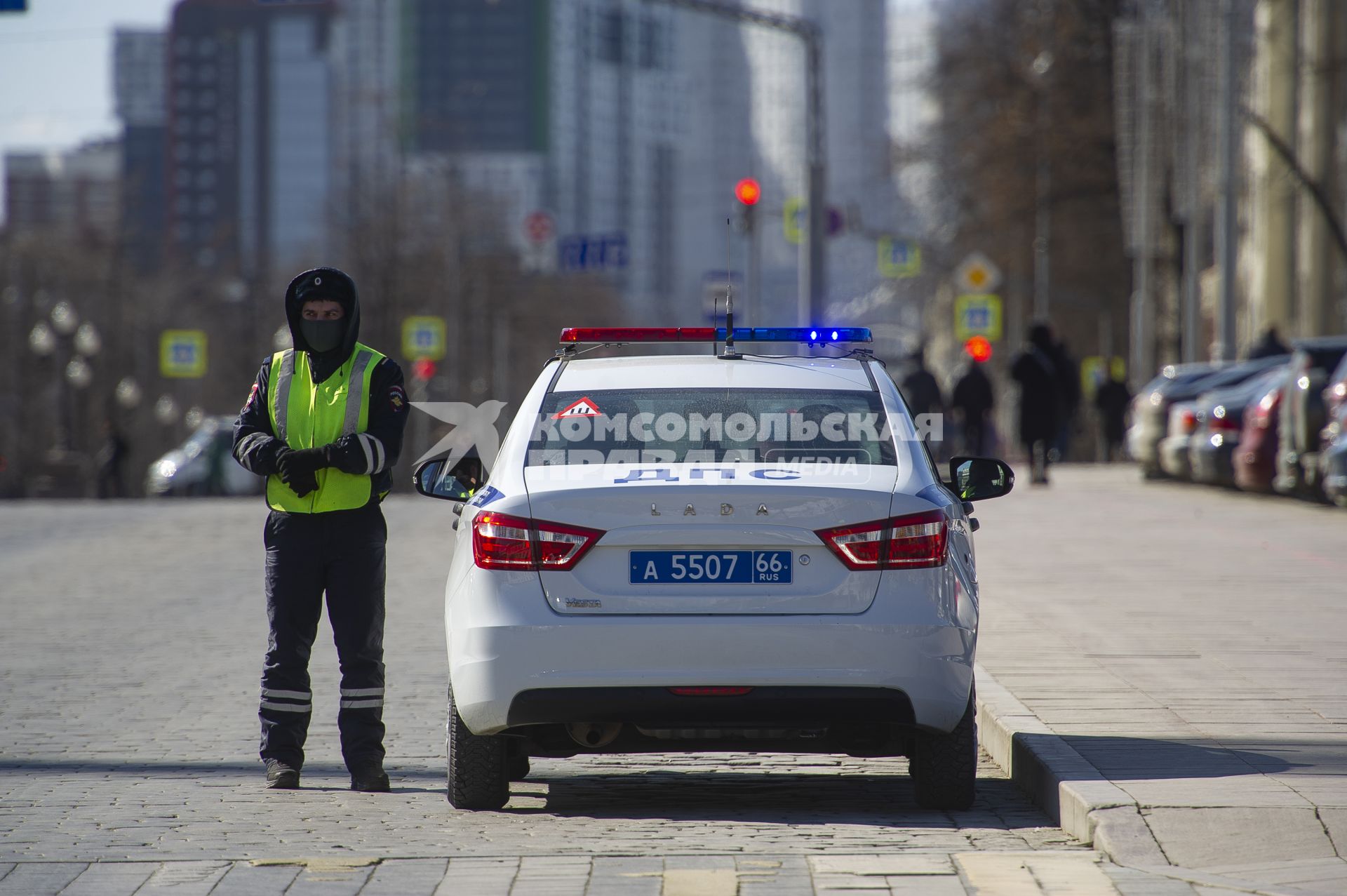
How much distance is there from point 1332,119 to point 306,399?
44.0m

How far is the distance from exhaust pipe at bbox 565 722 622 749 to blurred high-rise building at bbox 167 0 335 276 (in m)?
188

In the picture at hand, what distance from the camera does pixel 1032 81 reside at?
5094 centimetres

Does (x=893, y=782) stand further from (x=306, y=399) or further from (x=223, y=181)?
(x=223, y=181)

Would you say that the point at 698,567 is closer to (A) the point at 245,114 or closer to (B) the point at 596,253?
(B) the point at 596,253

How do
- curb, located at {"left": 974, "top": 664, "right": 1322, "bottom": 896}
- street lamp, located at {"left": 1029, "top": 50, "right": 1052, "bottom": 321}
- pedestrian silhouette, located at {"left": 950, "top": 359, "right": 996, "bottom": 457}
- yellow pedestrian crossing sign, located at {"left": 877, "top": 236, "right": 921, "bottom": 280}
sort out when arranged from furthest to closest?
street lamp, located at {"left": 1029, "top": 50, "right": 1052, "bottom": 321} → yellow pedestrian crossing sign, located at {"left": 877, "top": 236, "right": 921, "bottom": 280} → pedestrian silhouette, located at {"left": 950, "top": 359, "right": 996, "bottom": 457} → curb, located at {"left": 974, "top": 664, "right": 1322, "bottom": 896}

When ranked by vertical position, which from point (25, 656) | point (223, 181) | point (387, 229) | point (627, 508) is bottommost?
point (25, 656)

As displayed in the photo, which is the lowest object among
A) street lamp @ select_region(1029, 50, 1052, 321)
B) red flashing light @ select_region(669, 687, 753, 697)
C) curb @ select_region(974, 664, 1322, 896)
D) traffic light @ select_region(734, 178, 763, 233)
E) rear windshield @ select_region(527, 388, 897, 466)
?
curb @ select_region(974, 664, 1322, 896)

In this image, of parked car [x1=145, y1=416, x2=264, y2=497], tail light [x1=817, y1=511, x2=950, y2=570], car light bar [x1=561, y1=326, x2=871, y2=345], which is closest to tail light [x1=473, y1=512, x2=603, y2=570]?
tail light [x1=817, y1=511, x2=950, y2=570]

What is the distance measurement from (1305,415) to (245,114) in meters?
181

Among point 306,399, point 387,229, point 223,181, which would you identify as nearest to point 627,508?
point 306,399

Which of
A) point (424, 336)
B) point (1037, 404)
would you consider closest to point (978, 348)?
point (1037, 404)

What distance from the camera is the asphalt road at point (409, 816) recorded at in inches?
233

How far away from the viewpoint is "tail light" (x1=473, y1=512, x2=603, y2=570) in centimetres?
657

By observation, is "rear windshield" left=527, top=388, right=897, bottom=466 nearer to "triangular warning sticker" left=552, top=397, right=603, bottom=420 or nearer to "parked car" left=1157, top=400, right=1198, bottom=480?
"triangular warning sticker" left=552, top=397, right=603, bottom=420
